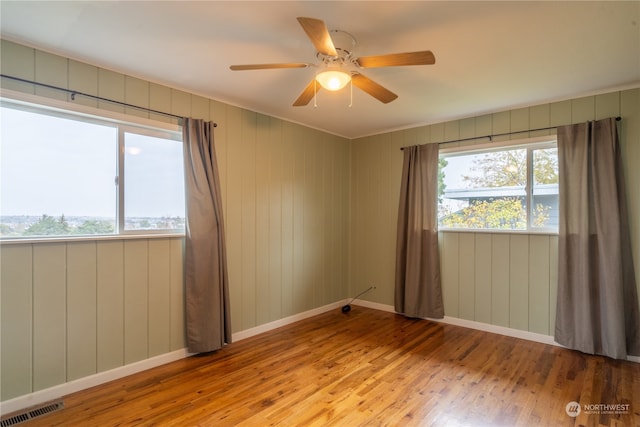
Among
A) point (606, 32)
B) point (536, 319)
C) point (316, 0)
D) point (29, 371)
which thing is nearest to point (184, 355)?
point (29, 371)

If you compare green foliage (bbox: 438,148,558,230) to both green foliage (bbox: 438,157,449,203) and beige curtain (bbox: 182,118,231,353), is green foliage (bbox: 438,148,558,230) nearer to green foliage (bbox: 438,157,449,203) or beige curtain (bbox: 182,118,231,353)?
green foliage (bbox: 438,157,449,203)

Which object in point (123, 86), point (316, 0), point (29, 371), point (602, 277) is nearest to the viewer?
point (316, 0)

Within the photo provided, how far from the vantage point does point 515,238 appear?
352cm

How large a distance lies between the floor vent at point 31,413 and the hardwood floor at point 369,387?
0.06m

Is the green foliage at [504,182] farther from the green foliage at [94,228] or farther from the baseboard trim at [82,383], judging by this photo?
the green foliage at [94,228]

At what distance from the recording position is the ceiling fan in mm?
1671

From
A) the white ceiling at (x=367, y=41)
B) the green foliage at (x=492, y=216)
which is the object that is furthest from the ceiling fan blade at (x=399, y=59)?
the green foliage at (x=492, y=216)

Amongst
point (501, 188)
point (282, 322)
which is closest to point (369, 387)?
point (282, 322)

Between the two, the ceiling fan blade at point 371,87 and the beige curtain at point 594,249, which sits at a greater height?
the ceiling fan blade at point 371,87

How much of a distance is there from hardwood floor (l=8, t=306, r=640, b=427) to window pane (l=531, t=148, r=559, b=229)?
1.31 meters

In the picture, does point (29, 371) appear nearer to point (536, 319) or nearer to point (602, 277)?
point (536, 319)

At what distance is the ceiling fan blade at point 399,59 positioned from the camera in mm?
1797

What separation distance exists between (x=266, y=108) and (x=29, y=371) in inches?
118

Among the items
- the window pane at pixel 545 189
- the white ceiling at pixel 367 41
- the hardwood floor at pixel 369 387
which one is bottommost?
the hardwood floor at pixel 369 387
